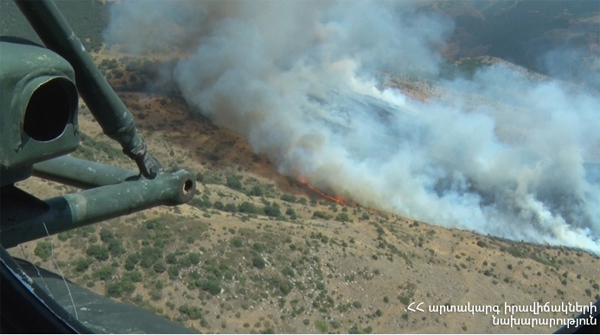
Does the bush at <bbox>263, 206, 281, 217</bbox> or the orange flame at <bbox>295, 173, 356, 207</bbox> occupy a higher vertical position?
the bush at <bbox>263, 206, 281, 217</bbox>

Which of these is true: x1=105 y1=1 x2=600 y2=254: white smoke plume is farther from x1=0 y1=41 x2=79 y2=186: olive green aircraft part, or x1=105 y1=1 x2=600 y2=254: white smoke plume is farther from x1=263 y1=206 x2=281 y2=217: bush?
x1=0 y1=41 x2=79 y2=186: olive green aircraft part

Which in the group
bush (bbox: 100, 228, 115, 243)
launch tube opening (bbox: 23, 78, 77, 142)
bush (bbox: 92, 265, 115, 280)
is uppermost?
launch tube opening (bbox: 23, 78, 77, 142)

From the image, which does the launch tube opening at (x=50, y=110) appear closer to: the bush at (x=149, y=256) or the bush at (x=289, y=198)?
the bush at (x=149, y=256)

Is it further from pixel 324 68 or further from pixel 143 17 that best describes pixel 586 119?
pixel 143 17

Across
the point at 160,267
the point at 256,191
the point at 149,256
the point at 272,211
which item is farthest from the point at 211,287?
the point at 256,191

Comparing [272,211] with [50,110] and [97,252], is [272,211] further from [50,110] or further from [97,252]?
[50,110]

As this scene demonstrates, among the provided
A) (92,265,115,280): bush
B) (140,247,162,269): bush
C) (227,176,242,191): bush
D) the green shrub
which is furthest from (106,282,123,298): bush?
(227,176,242,191): bush

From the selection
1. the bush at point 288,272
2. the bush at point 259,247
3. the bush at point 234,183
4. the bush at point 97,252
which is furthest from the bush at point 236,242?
the bush at point 234,183
